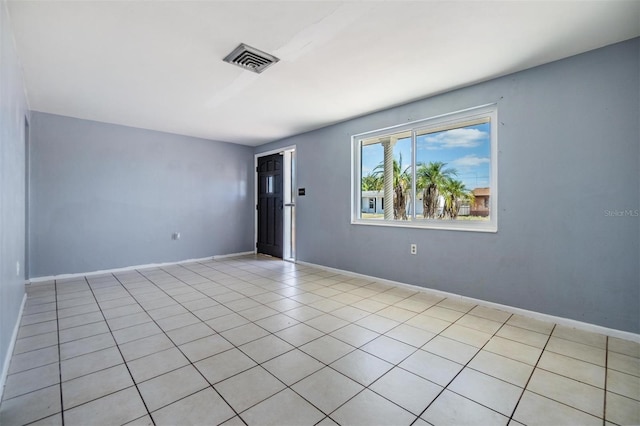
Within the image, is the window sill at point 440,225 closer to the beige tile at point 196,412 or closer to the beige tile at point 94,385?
the beige tile at point 196,412

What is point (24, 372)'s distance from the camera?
6.00 feet

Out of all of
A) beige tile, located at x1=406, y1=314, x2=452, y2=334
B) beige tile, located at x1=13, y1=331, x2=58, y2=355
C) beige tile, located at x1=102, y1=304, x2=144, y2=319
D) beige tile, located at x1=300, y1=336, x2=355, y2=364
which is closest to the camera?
beige tile, located at x1=300, y1=336, x2=355, y2=364

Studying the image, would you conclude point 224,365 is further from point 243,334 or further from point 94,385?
A: point 94,385

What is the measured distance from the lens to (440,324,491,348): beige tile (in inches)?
88.1

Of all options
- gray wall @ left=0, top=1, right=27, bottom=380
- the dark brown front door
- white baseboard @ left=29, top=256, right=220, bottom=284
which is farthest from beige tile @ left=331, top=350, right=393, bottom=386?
white baseboard @ left=29, top=256, right=220, bottom=284

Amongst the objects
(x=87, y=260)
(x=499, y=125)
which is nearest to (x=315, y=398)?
(x=499, y=125)

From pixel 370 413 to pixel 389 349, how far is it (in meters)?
0.70

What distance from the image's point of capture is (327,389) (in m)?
1.67

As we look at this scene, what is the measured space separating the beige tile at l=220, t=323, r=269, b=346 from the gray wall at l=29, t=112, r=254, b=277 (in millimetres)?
3318

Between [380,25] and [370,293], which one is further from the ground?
[380,25]

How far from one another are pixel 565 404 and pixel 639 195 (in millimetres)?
1746

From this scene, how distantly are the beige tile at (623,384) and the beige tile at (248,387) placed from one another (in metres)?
1.97

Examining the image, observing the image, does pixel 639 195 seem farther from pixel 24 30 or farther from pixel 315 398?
pixel 24 30

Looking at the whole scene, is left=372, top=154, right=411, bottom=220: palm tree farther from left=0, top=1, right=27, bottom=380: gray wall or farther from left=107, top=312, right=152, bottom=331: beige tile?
A: left=0, top=1, right=27, bottom=380: gray wall
